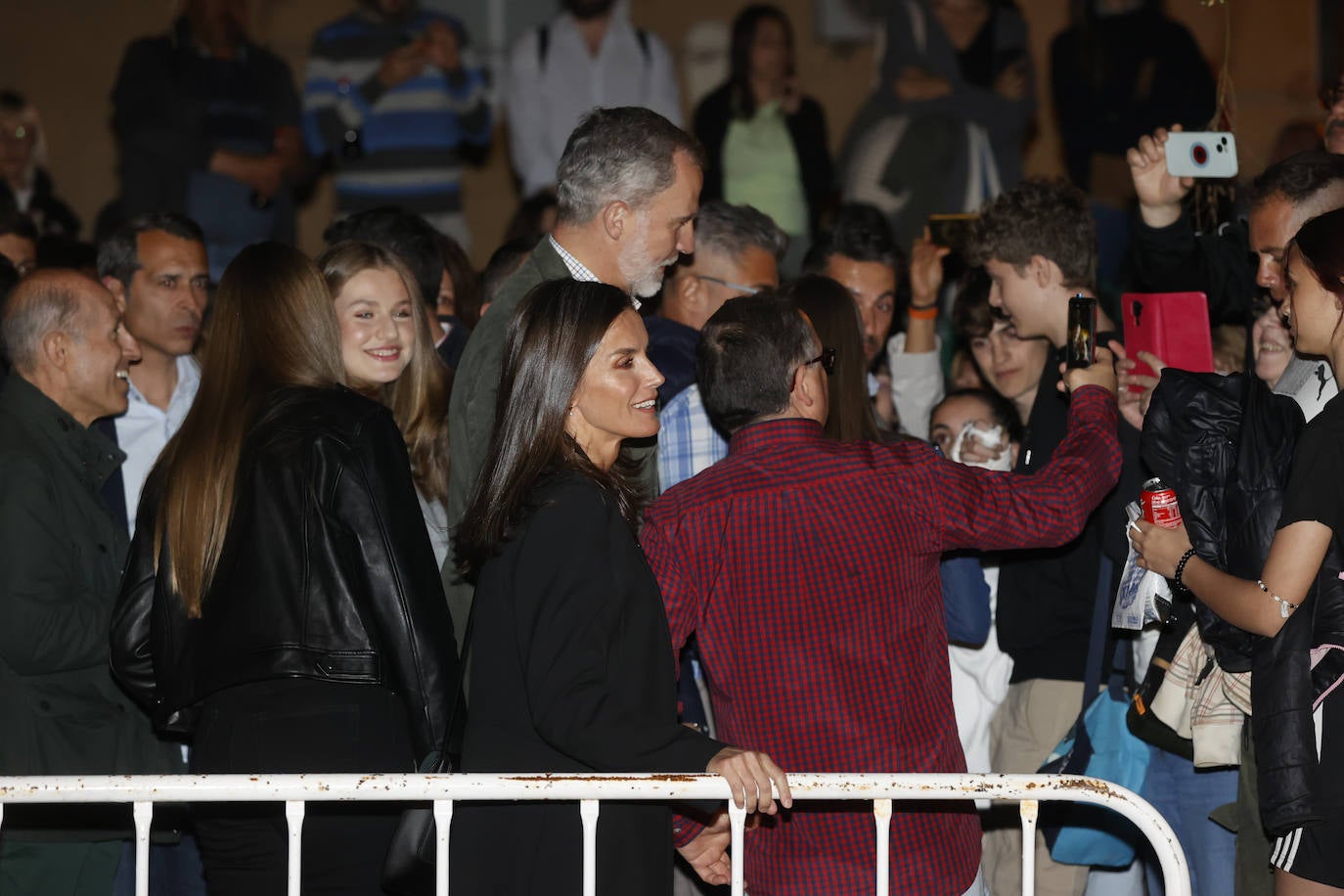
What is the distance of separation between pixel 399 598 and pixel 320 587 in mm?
172

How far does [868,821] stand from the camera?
112 inches

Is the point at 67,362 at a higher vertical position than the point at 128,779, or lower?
higher

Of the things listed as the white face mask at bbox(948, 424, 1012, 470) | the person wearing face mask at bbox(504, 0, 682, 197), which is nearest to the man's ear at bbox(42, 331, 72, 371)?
the white face mask at bbox(948, 424, 1012, 470)

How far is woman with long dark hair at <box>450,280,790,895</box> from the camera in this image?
2420 millimetres

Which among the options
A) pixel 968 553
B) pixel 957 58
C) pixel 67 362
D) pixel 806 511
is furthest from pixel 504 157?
pixel 806 511

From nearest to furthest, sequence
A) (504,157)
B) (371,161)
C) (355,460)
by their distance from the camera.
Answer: (355,460) → (371,161) → (504,157)

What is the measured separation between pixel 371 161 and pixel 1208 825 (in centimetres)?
563

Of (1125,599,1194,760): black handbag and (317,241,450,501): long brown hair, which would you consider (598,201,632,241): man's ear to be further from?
(1125,599,1194,760): black handbag

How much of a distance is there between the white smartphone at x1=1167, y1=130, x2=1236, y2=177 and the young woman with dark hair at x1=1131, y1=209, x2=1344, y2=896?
0.82 m

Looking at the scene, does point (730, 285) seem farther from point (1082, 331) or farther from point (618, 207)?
point (1082, 331)

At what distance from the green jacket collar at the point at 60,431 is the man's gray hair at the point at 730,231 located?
1852 millimetres

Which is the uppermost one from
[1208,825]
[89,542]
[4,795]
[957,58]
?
[957,58]

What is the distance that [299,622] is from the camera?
2992mm

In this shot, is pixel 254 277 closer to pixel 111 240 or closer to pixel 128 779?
pixel 128 779
